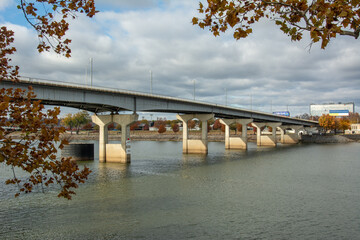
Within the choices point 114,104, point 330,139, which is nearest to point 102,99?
point 114,104

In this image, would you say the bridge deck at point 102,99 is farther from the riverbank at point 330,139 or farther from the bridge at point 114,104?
the riverbank at point 330,139

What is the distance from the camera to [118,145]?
48406mm

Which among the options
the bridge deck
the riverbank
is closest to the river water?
the bridge deck

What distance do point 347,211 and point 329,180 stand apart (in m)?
13.5

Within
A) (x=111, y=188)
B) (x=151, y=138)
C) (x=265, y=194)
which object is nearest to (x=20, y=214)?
(x=111, y=188)

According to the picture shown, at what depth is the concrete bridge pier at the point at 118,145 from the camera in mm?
47375

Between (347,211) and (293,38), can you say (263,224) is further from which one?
(293,38)

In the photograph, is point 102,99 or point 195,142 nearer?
point 102,99

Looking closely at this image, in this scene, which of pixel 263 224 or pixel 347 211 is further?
pixel 347 211

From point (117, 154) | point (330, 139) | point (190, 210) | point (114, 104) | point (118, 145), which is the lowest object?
point (190, 210)

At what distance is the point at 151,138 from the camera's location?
472ft

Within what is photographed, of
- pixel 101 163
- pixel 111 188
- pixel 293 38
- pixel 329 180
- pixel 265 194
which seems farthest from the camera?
pixel 101 163

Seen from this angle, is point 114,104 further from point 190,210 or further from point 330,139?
point 330,139

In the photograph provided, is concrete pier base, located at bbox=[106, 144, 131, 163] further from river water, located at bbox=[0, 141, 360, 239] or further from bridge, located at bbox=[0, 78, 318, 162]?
river water, located at bbox=[0, 141, 360, 239]
